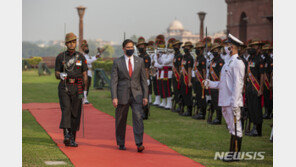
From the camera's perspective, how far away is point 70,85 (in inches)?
342

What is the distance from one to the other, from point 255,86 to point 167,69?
505 cm

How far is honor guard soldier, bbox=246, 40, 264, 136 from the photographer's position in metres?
→ 10.1

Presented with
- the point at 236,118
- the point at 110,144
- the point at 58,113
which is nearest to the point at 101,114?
the point at 58,113

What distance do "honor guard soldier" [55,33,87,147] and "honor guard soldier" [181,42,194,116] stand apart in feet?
15.3

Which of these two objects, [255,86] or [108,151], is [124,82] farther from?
[255,86]

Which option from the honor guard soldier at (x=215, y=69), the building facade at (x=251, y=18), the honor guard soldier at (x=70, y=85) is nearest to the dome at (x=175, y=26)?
the building facade at (x=251, y=18)

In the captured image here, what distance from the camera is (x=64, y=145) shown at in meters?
8.80

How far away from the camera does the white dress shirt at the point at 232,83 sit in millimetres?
7371

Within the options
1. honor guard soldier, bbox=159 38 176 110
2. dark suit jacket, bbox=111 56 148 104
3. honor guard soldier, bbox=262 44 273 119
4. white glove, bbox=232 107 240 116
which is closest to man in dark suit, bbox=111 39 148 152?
dark suit jacket, bbox=111 56 148 104

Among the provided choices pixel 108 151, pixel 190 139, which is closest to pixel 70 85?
pixel 108 151

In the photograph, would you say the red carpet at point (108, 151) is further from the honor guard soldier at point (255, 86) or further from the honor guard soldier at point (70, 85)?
the honor guard soldier at point (255, 86)

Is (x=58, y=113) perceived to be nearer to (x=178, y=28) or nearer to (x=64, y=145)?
(x=64, y=145)

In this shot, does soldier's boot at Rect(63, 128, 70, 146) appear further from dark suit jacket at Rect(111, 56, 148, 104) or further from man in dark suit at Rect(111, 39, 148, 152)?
dark suit jacket at Rect(111, 56, 148, 104)

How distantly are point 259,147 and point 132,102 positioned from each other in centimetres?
268
